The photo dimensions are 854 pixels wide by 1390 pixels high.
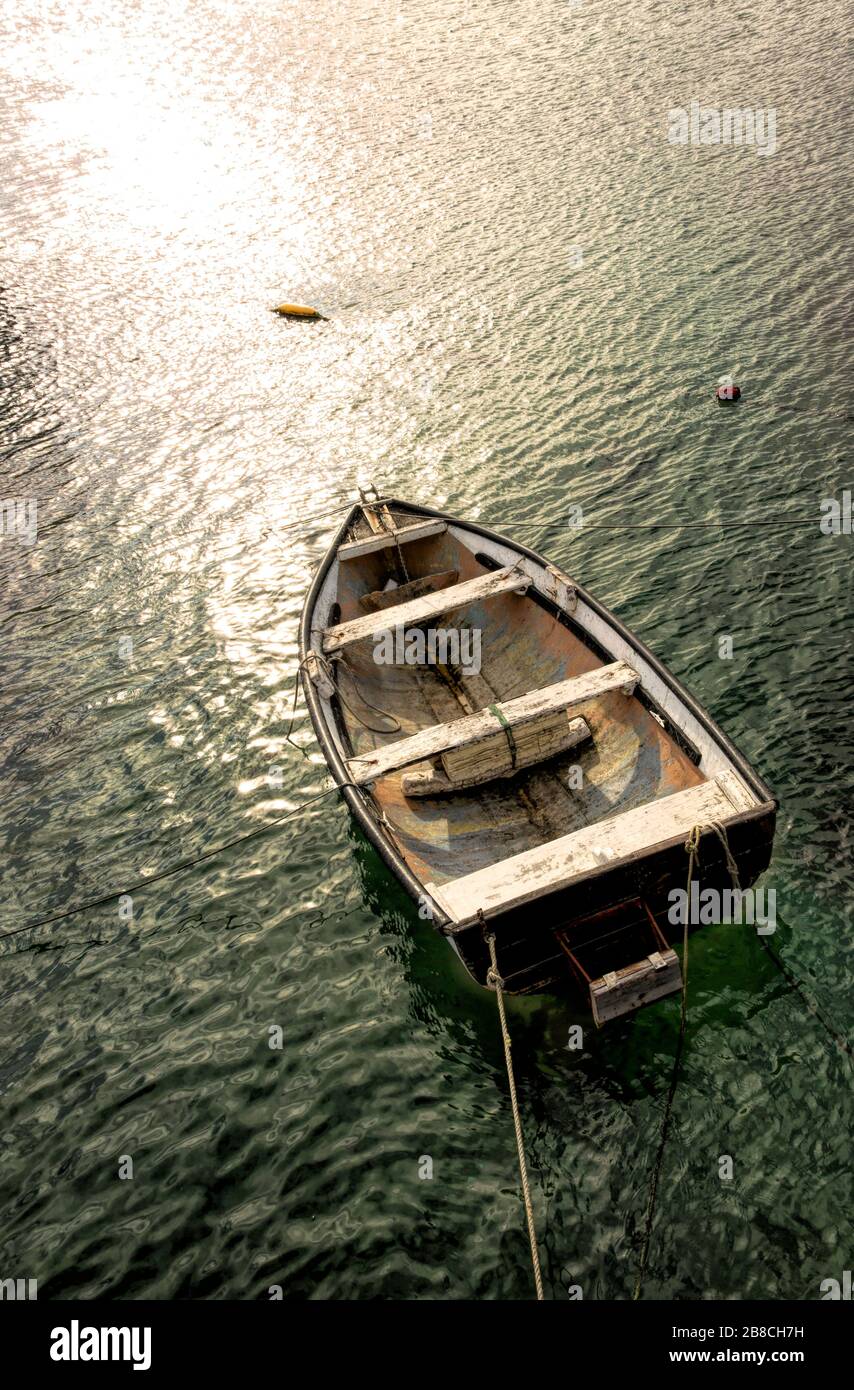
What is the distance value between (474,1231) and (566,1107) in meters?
1.66

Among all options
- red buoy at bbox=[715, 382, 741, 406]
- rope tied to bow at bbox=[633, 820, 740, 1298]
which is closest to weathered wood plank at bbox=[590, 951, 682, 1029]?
rope tied to bow at bbox=[633, 820, 740, 1298]

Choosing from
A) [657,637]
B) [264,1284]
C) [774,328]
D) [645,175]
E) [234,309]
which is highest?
[645,175]

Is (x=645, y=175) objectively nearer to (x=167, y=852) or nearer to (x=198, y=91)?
(x=198, y=91)

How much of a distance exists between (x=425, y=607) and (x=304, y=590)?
511 cm

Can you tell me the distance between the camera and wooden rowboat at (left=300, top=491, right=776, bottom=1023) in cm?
1018

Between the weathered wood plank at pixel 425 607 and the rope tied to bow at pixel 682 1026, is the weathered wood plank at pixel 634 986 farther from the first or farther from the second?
the weathered wood plank at pixel 425 607

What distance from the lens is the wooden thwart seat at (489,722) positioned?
1254 cm

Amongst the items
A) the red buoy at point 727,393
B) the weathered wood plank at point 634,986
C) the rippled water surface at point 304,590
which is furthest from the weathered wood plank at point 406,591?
the red buoy at point 727,393

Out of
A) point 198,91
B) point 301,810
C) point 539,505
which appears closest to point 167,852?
point 301,810

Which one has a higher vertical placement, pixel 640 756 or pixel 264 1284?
pixel 640 756

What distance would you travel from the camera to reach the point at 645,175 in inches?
1378

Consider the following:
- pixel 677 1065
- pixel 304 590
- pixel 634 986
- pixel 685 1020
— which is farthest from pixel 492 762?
pixel 304 590

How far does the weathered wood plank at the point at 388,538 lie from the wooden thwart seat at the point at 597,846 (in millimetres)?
8194
